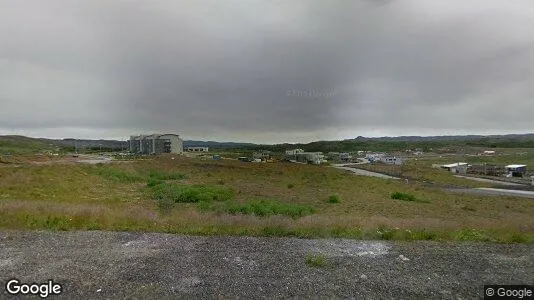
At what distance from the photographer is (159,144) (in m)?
156

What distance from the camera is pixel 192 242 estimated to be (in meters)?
9.78

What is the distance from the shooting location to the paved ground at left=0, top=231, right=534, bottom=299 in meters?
6.66

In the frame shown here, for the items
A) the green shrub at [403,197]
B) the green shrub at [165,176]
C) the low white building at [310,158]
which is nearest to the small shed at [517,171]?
the low white building at [310,158]

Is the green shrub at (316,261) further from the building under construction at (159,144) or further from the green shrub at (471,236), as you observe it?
the building under construction at (159,144)

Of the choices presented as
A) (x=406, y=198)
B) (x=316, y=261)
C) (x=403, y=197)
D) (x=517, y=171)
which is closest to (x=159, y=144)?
(x=517, y=171)

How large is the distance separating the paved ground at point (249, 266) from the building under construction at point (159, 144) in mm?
149986

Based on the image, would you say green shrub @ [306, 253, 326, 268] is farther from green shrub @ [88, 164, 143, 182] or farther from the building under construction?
the building under construction

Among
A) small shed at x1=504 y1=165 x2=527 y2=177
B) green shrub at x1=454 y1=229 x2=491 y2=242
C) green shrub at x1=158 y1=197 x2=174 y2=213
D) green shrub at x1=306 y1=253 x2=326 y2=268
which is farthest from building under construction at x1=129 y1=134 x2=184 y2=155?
green shrub at x1=306 y1=253 x2=326 y2=268

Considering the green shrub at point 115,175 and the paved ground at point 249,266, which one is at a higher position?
the paved ground at point 249,266

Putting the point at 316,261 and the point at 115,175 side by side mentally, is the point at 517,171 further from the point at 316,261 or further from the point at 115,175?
the point at 316,261

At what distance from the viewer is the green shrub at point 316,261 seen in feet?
26.4

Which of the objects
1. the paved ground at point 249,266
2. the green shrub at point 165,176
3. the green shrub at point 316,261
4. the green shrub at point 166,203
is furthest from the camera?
the green shrub at point 165,176

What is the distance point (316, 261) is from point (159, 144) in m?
157

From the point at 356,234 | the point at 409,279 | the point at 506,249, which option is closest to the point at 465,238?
the point at 506,249
